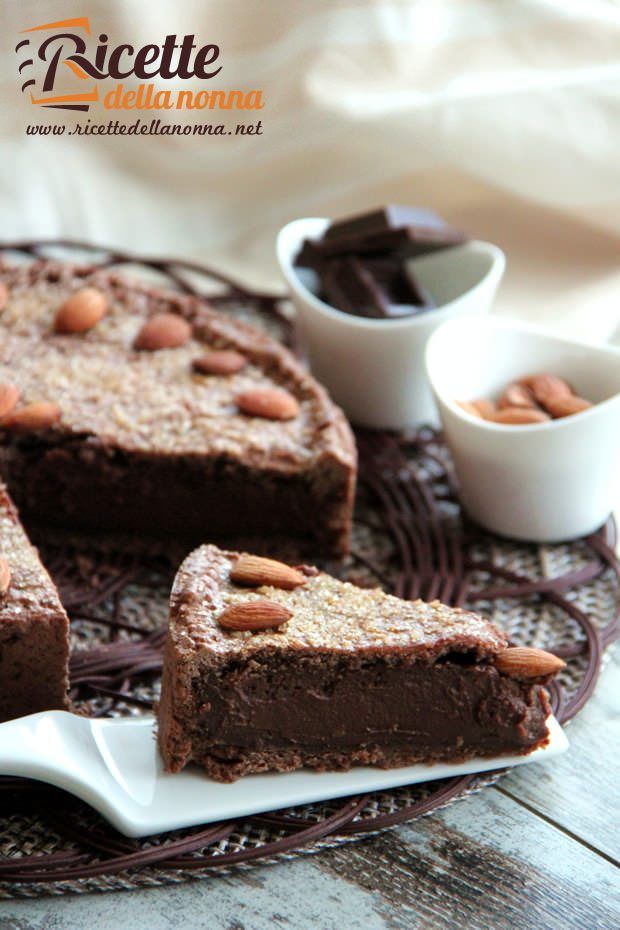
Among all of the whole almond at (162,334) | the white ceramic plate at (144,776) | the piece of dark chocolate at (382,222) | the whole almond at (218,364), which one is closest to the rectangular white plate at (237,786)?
the white ceramic plate at (144,776)

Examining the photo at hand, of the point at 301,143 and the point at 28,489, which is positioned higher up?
the point at 301,143

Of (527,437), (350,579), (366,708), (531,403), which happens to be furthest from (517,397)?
(366,708)

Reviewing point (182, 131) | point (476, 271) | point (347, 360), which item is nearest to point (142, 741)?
point (347, 360)

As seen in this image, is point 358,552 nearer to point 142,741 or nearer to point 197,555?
point 197,555

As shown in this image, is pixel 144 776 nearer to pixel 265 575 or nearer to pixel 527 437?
pixel 265 575

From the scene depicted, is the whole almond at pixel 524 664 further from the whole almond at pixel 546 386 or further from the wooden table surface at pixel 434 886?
the whole almond at pixel 546 386

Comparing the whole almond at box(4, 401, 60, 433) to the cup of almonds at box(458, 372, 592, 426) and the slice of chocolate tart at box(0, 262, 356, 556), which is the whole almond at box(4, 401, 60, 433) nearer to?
the slice of chocolate tart at box(0, 262, 356, 556)
